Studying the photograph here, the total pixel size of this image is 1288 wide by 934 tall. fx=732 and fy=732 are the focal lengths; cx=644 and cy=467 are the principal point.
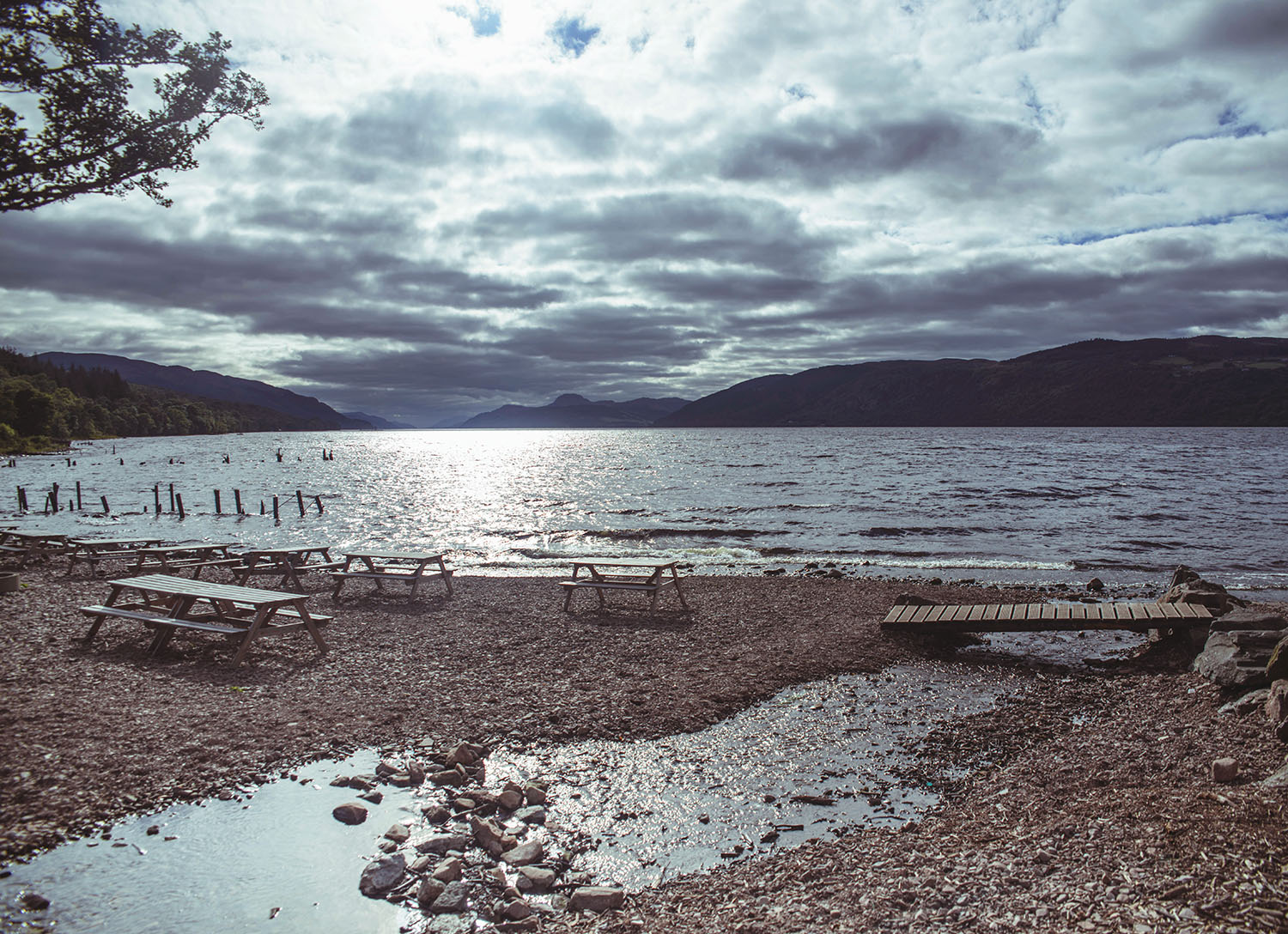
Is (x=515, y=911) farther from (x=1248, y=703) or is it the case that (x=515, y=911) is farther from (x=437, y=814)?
(x=1248, y=703)

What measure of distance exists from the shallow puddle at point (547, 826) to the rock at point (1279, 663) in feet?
10.4

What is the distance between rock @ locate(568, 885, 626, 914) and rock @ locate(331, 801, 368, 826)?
2.06m

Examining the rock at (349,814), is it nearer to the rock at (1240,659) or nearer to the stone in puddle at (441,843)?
the stone in puddle at (441,843)

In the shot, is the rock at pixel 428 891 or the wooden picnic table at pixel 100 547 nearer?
the rock at pixel 428 891

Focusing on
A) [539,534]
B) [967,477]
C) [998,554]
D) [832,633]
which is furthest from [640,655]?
[967,477]

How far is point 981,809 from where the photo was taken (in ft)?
19.4

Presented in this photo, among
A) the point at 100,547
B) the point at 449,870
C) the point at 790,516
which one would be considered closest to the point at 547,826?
the point at 449,870

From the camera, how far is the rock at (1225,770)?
18.7ft

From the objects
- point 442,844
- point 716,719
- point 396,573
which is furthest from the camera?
point 396,573

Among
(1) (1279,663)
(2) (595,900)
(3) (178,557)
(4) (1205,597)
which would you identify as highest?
(1) (1279,663)

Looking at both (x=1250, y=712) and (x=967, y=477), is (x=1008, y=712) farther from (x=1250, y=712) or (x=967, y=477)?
(x=967, y=477)

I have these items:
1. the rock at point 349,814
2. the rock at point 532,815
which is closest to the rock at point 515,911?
the rock at point 532,815

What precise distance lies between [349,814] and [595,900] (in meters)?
2.32

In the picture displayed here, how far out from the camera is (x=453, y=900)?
15.4 feet
